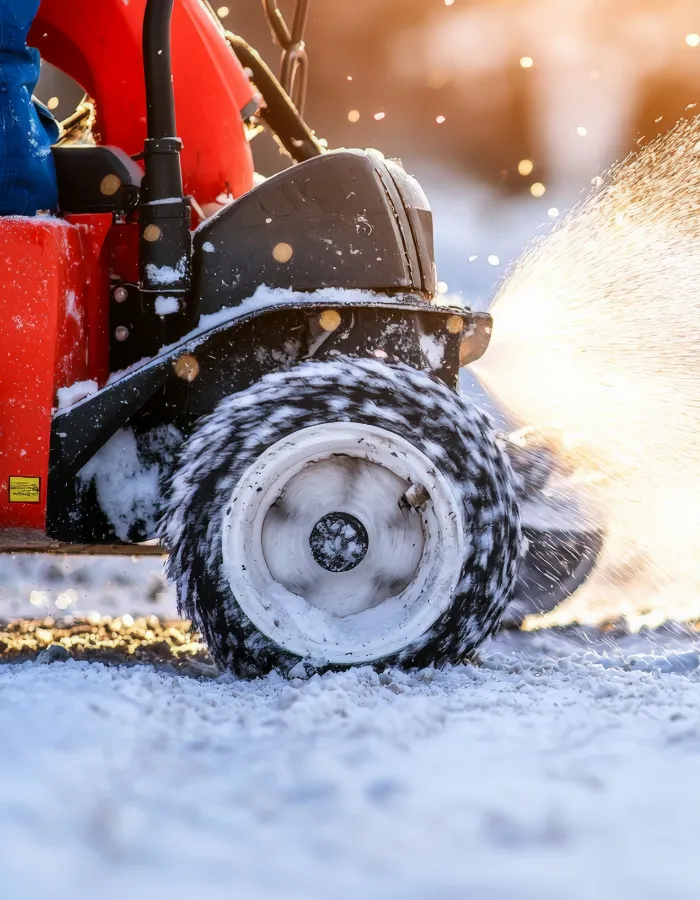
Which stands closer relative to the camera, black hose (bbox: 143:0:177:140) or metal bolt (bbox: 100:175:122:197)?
black hose (bbox: 143:0:177:140)

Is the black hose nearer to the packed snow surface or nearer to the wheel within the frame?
the wheel

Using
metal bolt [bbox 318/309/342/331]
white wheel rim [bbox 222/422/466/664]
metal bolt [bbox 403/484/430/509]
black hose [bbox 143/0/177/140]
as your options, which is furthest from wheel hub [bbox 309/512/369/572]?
black hose [bbox 143/0/177/140]

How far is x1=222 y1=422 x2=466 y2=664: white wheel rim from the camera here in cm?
190

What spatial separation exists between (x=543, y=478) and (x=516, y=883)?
8.48 feet

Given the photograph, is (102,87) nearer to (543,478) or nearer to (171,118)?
(171,118)

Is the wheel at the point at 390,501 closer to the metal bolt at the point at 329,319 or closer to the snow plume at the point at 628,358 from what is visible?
the metal bolt at the point at 329,319

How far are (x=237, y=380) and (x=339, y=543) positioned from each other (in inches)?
18.7

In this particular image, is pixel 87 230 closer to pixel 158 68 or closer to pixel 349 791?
pixel 158 68

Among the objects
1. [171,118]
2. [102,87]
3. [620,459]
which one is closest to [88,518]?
[171,118]

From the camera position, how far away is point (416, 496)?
6.41 feet

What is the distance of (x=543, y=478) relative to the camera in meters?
3.48

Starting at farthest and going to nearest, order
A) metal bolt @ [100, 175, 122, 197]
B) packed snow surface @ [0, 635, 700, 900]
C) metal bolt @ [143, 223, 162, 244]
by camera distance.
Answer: metal bolt @ [100, 175, 122, 197] → metal bolt @ [143, 223, 162, 244] → packed snow surface @ [0, 635, 700, 900]

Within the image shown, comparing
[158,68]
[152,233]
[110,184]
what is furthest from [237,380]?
[158,68]

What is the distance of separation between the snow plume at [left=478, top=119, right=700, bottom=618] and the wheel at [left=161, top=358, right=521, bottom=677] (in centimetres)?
152
